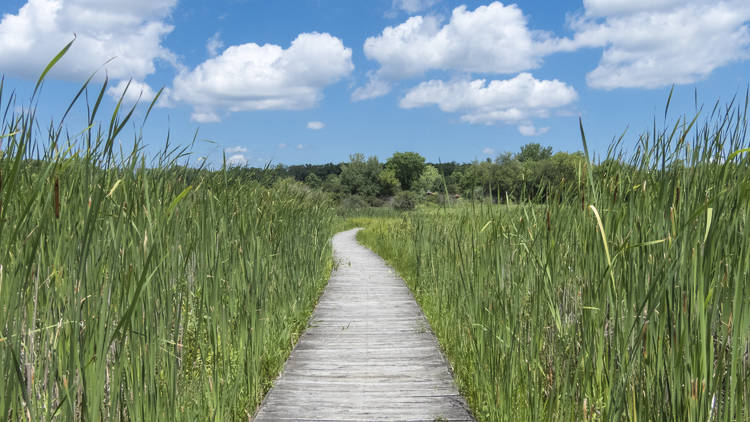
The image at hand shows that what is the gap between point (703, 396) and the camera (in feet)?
4.72

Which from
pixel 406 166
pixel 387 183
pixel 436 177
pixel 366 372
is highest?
pixel 406 166

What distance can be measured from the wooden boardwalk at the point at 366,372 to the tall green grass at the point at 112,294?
239 millimetres

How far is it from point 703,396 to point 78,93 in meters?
2.04

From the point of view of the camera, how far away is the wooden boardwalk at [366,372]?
2922mm

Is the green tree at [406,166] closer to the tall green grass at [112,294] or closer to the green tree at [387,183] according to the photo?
the green tree at [387,183]

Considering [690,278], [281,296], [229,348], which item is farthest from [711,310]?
[281,296]

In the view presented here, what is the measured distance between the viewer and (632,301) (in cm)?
164

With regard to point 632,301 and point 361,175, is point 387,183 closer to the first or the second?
point 361,175

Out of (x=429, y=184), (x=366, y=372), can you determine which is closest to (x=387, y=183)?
(x=429, y=184)

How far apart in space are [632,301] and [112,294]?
75.1 inches

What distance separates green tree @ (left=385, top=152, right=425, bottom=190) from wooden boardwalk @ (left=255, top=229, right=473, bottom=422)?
77.6 meters

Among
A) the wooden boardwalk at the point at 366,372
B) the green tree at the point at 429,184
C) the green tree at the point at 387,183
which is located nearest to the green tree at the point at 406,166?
the green tree at the point at 429,184

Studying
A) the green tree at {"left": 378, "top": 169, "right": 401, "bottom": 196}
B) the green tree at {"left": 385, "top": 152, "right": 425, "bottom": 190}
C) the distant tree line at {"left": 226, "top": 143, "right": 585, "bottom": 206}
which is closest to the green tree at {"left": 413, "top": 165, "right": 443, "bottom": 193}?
the distant tree line at {"left": 226, "top": 143, "right": 585, "bottom": 206}

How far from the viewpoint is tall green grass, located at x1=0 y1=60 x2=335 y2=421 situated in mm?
1397
